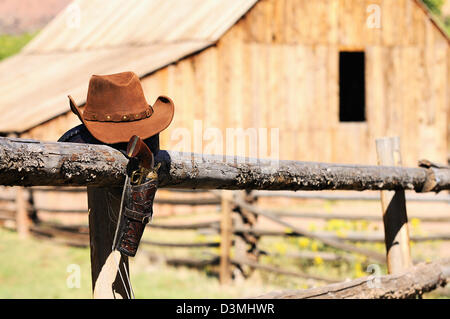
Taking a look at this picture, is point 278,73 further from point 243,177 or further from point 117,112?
point 117,112

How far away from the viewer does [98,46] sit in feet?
55.1

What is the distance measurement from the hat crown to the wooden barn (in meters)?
9.13

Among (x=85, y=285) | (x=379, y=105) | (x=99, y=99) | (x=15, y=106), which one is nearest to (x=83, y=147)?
(x=99, y=99)

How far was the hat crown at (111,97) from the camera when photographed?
2809 mm

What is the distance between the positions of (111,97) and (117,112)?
0.07 metres

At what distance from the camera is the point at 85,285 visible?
820cm

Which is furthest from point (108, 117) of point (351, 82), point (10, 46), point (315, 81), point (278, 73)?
point (10, 46)

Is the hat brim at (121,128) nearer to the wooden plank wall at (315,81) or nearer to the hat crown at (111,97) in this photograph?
the hat crown at (111,97)

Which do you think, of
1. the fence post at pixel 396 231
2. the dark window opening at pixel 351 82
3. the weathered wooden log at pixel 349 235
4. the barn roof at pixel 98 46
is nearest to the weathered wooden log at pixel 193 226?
the weathered wooden log at pixel 349 235

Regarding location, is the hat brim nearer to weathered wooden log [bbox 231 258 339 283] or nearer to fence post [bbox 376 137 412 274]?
fence post [bbox 376 137 412 274]

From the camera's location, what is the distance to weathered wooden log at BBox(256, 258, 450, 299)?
3.74m

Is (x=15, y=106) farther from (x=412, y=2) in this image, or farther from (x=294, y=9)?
(x=412, y=2)
